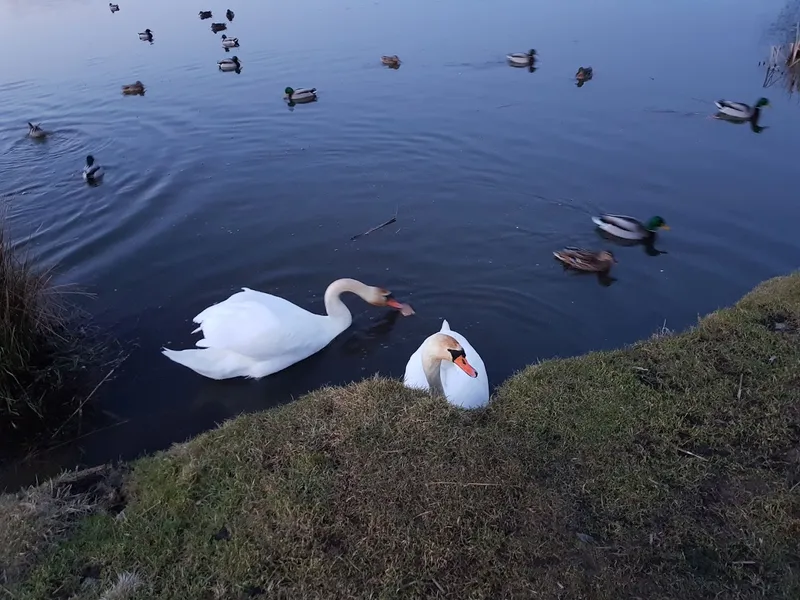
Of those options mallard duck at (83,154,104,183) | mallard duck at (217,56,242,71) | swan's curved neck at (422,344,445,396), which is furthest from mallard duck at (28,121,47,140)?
swan's curved neck at (422,344,445,396)

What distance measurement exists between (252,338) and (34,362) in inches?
91.6

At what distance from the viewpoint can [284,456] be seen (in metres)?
4.46

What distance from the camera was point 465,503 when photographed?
3984mm

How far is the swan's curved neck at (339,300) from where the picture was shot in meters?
8.19

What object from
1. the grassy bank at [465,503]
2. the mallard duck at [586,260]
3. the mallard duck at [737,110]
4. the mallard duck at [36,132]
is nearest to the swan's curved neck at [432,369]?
the grassy bank at [465,503]

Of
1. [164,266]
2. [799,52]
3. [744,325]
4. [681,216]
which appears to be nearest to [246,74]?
[164,266]

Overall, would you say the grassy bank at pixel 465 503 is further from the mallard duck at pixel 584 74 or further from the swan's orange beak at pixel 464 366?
the mallard duck at pixel 584 74

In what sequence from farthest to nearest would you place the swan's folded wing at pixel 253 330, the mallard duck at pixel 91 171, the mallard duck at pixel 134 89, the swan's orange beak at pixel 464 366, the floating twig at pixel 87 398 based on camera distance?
the mallard duck at pixel 134 89, the mallard duck at pixel 91 171, the swan's folded wing at pixel 253 330, the floating twig at pixel 87 398, the swan's orange beak at pixel 464 366

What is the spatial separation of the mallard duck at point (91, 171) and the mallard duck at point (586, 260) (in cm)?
910

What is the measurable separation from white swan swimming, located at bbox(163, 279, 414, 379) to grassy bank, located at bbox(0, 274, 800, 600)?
2.31 m

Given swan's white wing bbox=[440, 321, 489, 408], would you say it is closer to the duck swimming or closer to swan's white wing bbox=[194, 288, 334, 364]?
swan's white wing bbox=[194, 288, 334, 364]

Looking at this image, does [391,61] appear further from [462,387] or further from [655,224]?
[462,387]

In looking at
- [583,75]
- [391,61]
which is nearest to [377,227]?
[583,75]

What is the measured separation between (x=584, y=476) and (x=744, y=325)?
2669 millimetres
